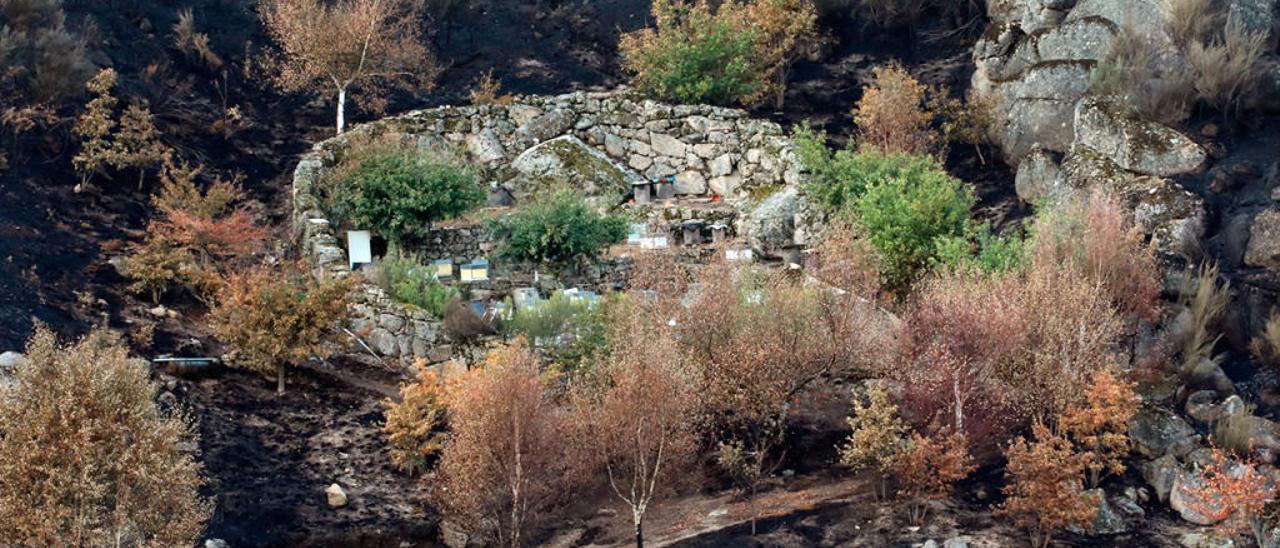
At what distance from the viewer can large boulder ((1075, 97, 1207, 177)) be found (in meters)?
29.2

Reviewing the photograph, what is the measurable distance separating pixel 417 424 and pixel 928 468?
27.9 feet

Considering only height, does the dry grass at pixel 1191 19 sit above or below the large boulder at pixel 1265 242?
above

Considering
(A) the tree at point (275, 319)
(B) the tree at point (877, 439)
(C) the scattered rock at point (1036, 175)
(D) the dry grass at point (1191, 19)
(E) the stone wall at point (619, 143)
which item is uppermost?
(D) the dry grass at point (1191, 19)

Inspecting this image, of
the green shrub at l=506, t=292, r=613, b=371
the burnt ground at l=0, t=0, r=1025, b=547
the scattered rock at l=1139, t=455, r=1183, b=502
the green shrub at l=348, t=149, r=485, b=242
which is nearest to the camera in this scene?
the burnt ground at l=0, t=0, r=1025, b=547

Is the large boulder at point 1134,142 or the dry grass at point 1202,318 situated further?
the large boulder at point 1134,142

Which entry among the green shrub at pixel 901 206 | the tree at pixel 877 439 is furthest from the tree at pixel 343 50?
the tree at pixel 877 439

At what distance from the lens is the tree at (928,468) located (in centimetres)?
2112

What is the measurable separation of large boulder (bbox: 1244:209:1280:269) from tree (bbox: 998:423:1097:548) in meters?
8.22

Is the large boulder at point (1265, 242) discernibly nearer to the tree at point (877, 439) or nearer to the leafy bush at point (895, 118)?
the leafy bush at point (895, 118)

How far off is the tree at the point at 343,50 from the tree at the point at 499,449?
57.6ft

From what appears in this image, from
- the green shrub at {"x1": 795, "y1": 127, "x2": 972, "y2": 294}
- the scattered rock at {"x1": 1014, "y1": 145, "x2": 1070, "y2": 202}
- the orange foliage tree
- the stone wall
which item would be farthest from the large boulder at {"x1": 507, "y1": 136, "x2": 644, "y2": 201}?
the orange foliage tree

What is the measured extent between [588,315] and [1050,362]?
856 centimetres

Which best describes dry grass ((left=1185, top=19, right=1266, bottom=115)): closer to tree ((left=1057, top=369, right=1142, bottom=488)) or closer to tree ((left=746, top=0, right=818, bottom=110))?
tree ((left=1057, top=369, right=1142, bottom=488))

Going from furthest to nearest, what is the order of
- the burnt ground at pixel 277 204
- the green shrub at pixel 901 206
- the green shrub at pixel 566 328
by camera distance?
the green shrub at pixel 901 206, the green shrub at pixel 566 328, the burnt ground at pixel 277 204
